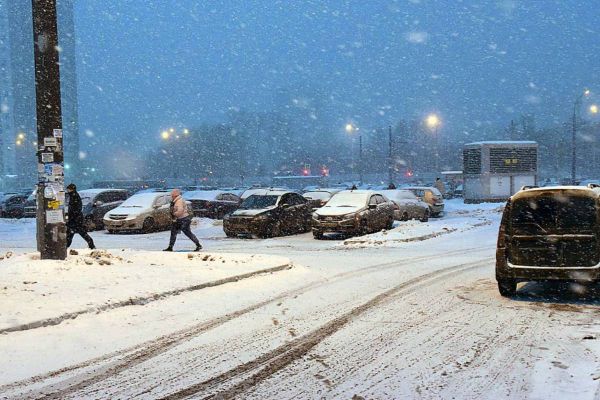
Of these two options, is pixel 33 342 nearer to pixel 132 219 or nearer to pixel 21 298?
pixel 21 298

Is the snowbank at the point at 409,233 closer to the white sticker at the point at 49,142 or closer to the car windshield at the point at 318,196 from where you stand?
the car windshield at the point at 318,196

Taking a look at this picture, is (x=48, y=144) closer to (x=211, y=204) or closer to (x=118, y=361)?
(x=118, y=361)

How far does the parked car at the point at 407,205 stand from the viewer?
2559cm

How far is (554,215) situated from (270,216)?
40.8 feet

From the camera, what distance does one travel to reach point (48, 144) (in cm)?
1049

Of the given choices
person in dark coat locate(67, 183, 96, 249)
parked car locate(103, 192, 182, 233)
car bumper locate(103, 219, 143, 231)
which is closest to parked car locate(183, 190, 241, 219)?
parked car locate(103, 192, 182, 233)

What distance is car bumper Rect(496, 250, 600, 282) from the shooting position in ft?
27.5

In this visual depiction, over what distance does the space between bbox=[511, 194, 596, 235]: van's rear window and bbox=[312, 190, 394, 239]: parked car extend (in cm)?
1076

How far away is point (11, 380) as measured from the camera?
17.2 ft

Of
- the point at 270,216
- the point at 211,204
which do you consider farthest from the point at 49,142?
the point at 211,204

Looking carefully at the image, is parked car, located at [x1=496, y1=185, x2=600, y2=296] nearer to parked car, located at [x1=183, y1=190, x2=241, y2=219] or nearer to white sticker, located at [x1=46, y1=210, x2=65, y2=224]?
white sticker, located at [x1=46, y1=210, x2=65, y2=224]

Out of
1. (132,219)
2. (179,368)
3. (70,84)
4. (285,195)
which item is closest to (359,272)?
(179,368)

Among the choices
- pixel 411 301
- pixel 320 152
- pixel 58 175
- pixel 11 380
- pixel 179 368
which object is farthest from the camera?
pixel 320 152

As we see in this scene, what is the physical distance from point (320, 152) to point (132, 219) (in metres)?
116
